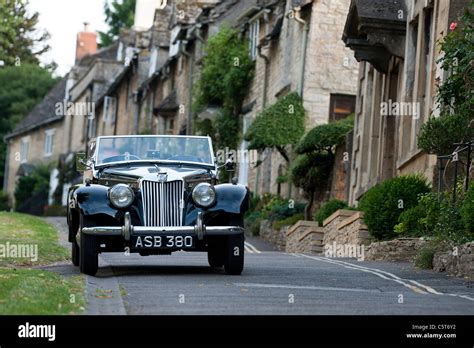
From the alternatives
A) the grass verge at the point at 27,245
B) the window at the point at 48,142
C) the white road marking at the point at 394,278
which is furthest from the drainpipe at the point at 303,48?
the window at the point at 48,142

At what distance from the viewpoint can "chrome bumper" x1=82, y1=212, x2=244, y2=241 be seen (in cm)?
1568

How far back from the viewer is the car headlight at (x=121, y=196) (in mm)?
15930

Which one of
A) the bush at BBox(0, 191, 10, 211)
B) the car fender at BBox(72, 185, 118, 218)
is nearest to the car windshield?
the car fender at BBox(72, 185, 118, 218)

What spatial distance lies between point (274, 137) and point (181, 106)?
16342mm

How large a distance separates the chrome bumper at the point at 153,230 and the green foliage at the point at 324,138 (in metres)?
→ 16.4

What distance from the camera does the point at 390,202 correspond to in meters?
23.0

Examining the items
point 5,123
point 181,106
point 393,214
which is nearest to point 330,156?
point 393,214

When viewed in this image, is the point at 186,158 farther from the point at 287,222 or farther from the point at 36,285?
the point at 287,222

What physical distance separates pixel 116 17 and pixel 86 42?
621 centimetres

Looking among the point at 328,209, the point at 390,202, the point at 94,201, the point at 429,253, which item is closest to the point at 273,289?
the point at 94,201

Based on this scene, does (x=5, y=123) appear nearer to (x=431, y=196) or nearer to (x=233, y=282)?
(x=431, y=196)

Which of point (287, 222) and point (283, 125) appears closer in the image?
point (287, 222)

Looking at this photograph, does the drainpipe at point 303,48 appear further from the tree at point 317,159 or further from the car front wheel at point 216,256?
the car front wheel at point 216,256
